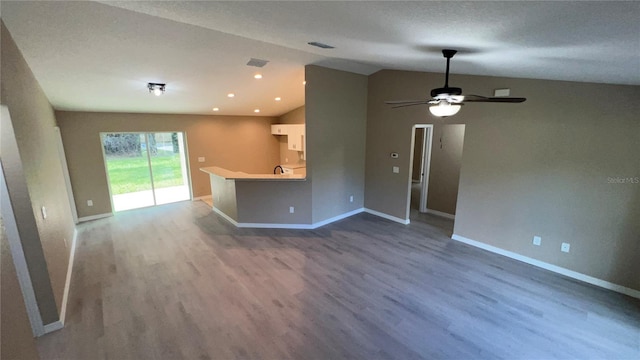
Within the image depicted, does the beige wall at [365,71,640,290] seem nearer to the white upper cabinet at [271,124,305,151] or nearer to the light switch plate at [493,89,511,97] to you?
the light switch plate at [493,89,511,97]

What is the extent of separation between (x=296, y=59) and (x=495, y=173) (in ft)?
11.7

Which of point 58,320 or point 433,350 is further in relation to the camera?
point 58,320

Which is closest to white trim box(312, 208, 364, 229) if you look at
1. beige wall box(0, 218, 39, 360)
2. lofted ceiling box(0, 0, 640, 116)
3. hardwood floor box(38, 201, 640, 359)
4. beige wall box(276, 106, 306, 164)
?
hardwood floor box(38, 201, 640, 359)

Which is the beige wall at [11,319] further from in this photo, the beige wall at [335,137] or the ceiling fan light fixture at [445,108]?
the beige wall at [335,137]

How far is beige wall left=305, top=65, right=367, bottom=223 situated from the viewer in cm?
470

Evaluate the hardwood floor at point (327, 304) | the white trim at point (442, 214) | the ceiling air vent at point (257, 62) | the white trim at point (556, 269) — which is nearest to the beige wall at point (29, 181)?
the hardwood floor at point (327, 304)

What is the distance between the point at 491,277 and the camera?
344 cm

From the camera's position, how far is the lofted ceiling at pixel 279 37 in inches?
54.7

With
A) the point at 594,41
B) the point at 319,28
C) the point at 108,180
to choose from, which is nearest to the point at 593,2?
the point at 594,41

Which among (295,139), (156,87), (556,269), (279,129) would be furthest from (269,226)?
(556,269)

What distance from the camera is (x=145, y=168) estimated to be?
6.49m

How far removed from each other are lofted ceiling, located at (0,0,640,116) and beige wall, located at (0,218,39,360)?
1.88 meters

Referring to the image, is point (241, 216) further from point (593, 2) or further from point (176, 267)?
point (593, 2)

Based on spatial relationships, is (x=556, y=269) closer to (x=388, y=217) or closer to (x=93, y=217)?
(x=388, y=217)
